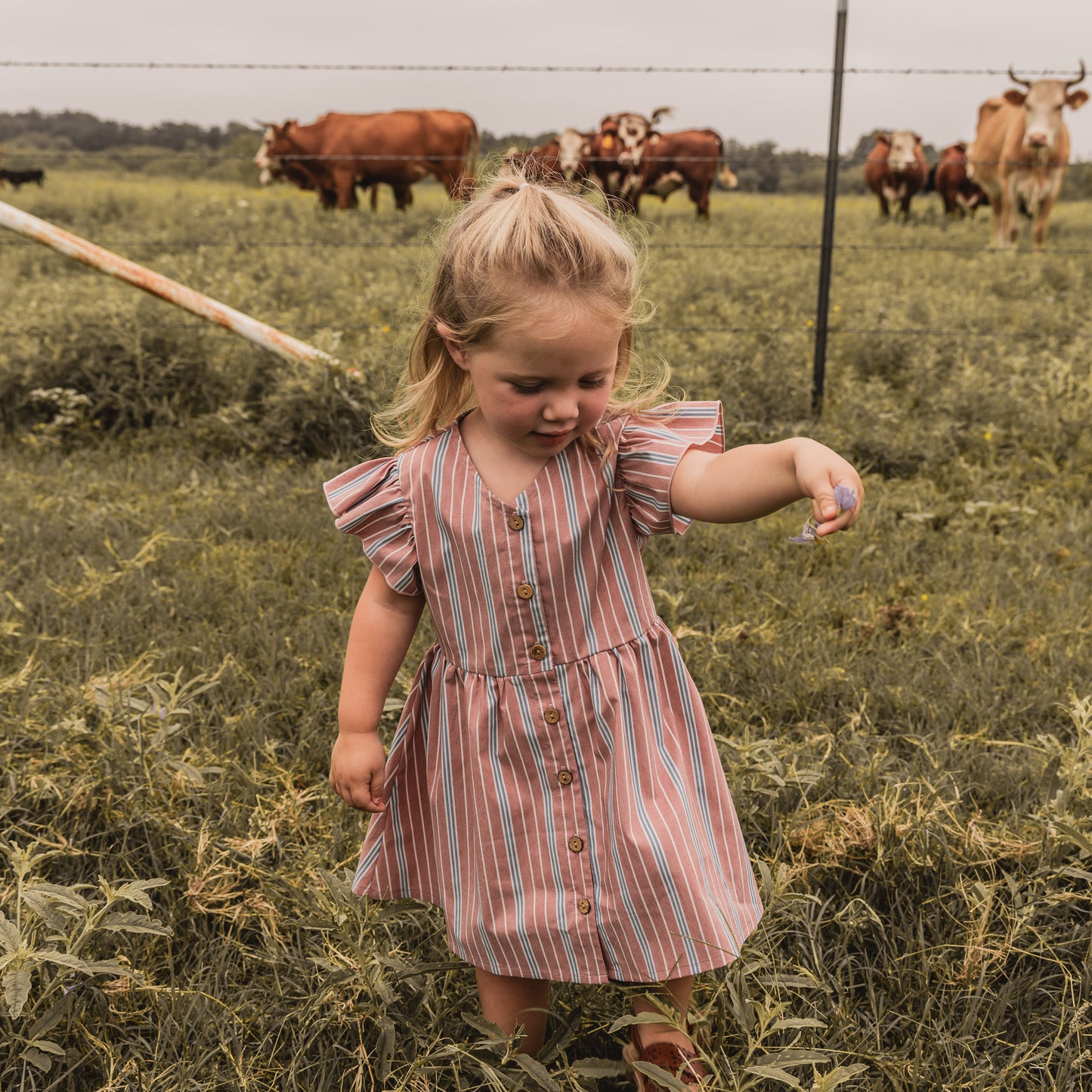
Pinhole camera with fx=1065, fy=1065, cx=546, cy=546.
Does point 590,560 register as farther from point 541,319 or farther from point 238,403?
point 238,403

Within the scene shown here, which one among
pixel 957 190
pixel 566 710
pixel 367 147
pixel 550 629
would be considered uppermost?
pixel 367 147

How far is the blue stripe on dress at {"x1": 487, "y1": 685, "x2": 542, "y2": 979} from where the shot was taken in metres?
1.45

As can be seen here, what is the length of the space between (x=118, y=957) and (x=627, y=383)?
4.06 ft

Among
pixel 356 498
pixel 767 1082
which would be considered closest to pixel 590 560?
pixel 356 498

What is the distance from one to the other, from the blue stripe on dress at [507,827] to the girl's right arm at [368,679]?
177mm

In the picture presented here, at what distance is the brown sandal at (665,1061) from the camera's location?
4.79ft

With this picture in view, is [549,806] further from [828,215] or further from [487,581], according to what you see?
[828,215]

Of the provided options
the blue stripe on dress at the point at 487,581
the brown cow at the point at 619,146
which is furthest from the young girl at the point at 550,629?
the brown cow at the point at 619,146

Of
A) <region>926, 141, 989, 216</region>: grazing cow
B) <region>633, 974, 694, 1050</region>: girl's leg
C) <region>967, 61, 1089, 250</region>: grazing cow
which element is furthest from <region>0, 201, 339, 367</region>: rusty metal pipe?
<region>926, 141, 989, 216</region>: grazing cow

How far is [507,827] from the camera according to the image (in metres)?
1.46

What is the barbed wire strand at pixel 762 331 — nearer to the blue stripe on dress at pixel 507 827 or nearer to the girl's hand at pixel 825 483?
the blue stripe on dress at pixel 507 827

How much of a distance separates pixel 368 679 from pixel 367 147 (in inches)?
579

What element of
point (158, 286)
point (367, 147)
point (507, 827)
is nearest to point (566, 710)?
point (507, 827)

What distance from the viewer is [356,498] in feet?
4.99
